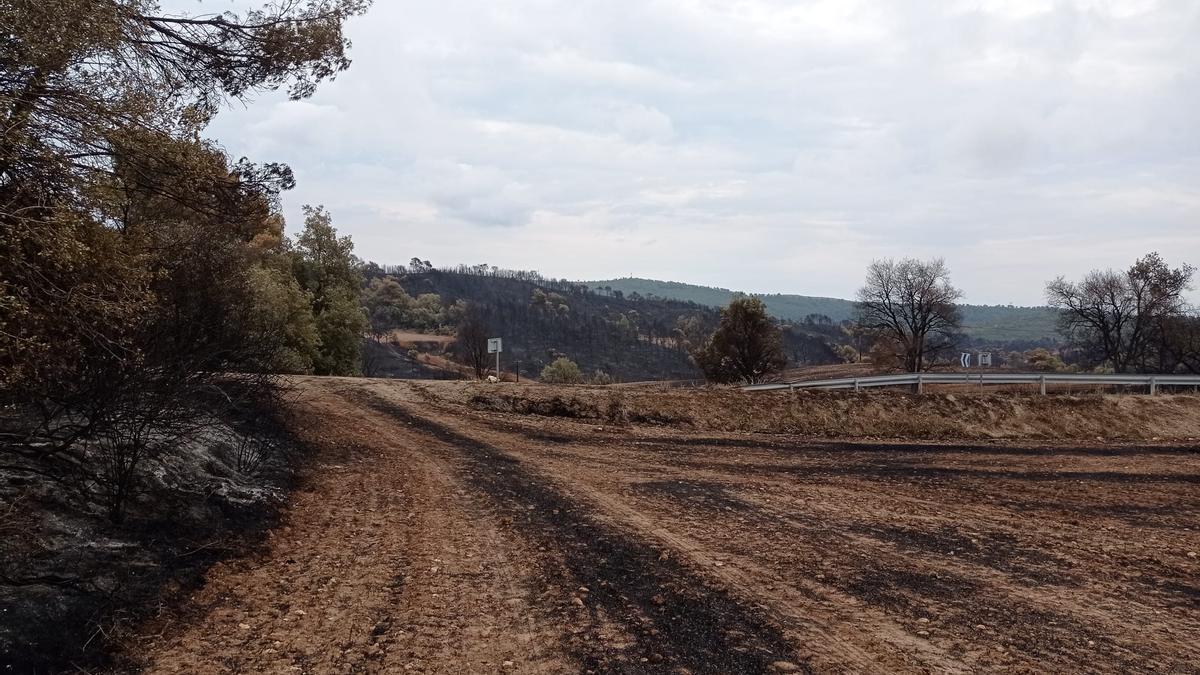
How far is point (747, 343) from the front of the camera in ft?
134

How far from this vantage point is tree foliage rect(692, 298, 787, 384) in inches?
1599

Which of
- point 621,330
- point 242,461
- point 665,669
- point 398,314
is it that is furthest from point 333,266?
point 621,330

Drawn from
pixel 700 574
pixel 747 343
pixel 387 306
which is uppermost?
pixel 387 306

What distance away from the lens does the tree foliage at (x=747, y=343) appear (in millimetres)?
40625

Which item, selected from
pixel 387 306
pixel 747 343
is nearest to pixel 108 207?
pixel 747 343

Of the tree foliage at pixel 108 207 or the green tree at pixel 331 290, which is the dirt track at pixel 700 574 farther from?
the green tree at pixel 331 290

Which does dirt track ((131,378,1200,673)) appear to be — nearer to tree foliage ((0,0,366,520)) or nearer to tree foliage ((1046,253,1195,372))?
tree foliage ((0,0,366,520))

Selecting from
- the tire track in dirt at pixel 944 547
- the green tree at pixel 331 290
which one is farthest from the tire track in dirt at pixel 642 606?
the green tree at pixel 331 290

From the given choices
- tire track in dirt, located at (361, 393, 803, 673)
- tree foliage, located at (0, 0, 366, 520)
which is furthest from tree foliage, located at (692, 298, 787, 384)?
tree foliage, located at (0, 0, 366, 520)

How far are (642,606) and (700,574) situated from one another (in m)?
1.03

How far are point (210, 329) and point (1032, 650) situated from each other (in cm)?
927

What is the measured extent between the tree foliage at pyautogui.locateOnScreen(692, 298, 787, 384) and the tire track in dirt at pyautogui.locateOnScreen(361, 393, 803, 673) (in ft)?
106

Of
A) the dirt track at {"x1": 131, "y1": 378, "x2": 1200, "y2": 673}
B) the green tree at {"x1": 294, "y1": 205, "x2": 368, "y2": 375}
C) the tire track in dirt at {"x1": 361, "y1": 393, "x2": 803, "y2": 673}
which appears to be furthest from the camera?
the green tree at {"x1": 294, "y1": 205, "x2": 368, "y2": 375}

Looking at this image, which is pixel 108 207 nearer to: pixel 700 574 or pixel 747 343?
pixel 700 574
